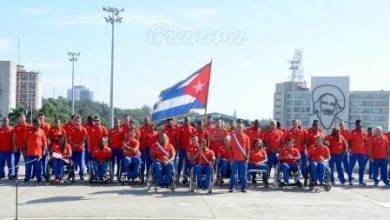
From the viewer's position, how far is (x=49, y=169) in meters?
14.9

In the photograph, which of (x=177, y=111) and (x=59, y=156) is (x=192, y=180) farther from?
(x=59, y=156)

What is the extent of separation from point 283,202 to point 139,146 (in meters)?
5.05

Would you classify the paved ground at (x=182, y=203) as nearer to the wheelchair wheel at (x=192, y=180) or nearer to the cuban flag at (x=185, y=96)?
the wheelchair wheel at (x=192, y=180)

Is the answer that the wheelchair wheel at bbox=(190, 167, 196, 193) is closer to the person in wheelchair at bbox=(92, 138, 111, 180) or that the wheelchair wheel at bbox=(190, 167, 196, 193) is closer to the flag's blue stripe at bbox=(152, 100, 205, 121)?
the flag's blue stripe at bbox=(152, 100, 205, 121)

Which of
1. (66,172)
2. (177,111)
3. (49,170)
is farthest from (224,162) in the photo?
(49,170)

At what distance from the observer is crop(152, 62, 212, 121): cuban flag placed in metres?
13.9

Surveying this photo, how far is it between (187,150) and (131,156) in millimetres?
1725

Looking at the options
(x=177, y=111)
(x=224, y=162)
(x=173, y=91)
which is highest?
(x=173, y=91)

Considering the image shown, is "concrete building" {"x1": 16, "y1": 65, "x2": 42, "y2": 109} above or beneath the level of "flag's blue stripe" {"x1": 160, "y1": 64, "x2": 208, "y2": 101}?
above

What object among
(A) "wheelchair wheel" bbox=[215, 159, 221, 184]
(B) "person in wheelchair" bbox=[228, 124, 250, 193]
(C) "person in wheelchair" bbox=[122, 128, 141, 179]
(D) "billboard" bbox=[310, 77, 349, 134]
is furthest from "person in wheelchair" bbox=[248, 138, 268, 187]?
(D) "billboard" bbox=[310, 77, 349, 134]

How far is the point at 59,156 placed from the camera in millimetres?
14812

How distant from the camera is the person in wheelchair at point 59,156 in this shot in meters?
14.8

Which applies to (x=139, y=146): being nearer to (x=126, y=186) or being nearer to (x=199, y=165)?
(x=126, y=186)

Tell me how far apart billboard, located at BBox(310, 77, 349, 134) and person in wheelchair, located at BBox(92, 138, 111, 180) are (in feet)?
46.8
